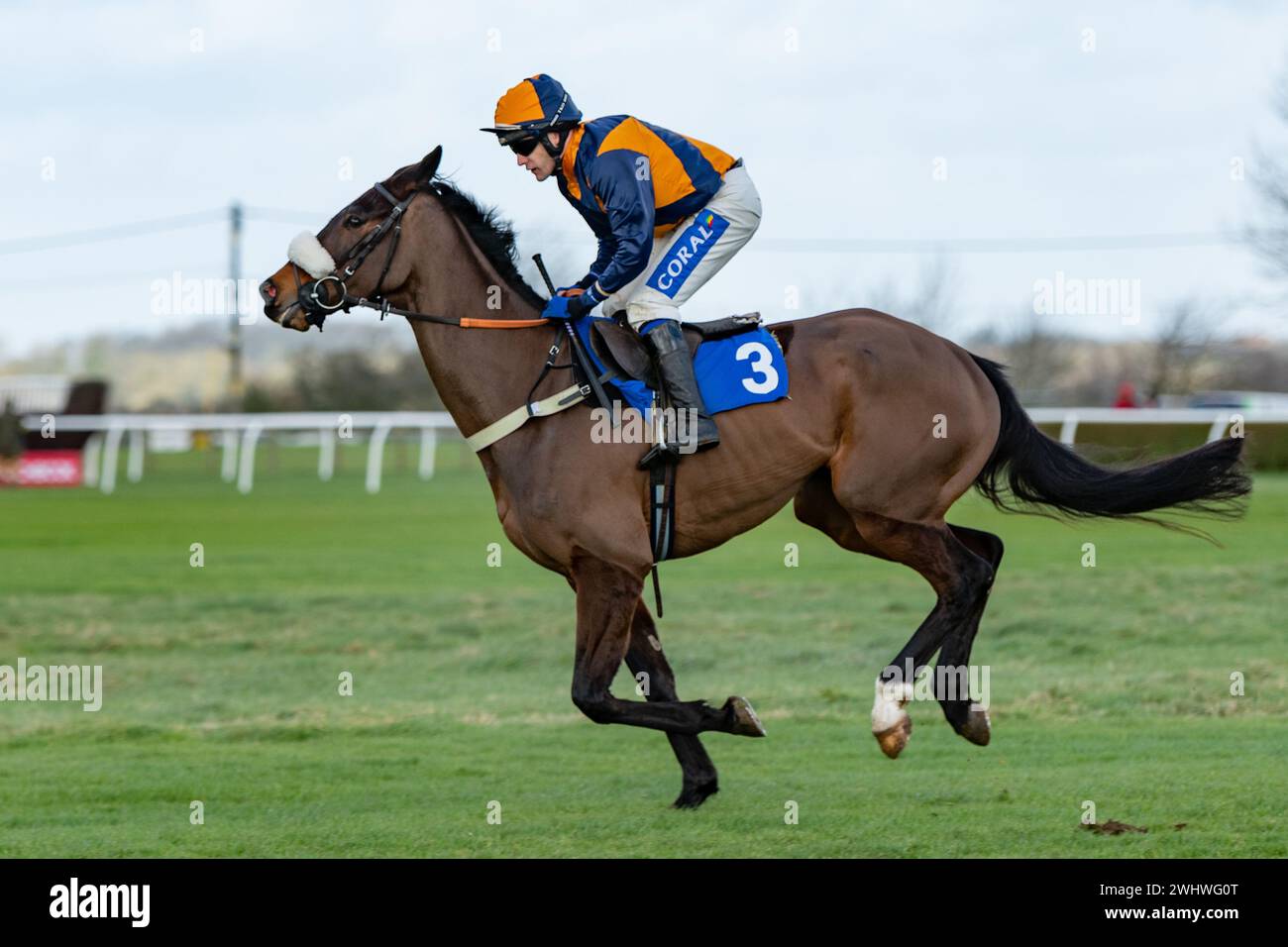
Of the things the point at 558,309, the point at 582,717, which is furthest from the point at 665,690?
the point at 582,717

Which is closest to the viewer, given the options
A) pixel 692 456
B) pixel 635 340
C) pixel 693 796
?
pixel 692 456

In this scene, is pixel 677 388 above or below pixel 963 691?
above

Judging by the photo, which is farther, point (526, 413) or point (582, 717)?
point (582, 717)

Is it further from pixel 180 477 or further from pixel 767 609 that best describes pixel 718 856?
pixel 180 477

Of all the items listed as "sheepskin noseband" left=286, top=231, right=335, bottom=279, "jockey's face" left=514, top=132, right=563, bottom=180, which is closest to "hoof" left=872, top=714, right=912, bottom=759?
"jockey's face" left=514, top=132, right=563, bottom=180

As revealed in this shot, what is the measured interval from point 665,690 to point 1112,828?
160 centimetres

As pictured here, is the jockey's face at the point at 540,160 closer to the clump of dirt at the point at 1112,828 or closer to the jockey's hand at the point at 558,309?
the jockey's hand at the point at 558,309

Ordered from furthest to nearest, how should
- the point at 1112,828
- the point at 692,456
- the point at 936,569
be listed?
the point at 936,569, the point at 692,456, the point at 1112,828

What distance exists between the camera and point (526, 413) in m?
5.60

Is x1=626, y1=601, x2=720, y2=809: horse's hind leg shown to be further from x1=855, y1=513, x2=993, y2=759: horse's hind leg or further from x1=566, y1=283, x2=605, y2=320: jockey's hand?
x1=566, y1=283, x2=605, y2=320: jockey's hand

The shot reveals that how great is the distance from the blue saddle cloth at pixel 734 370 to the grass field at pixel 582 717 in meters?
1.50

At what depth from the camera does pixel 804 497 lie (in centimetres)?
610

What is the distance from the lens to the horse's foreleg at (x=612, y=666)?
536cm

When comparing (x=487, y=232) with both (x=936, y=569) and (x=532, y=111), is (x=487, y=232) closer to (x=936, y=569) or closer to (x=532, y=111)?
(x=532, y=111)
